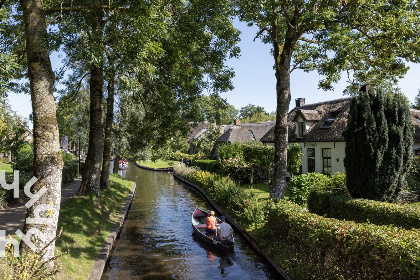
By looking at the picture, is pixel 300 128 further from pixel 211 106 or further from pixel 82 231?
pixel 82 231

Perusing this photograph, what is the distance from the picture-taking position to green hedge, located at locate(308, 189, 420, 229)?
10.2 m

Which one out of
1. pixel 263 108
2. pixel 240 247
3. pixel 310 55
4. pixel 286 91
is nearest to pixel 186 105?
pixel 286 91

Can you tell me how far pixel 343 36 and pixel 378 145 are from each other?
4740mm

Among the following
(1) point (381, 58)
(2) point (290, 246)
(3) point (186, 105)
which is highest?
(1) point (381, 58)

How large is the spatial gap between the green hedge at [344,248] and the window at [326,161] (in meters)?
15.7

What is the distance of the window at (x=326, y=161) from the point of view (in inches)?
1009

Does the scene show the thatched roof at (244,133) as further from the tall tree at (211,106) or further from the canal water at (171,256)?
the canal water at (171,256)

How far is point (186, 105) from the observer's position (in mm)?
18234

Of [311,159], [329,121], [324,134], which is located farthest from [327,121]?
[311,159]

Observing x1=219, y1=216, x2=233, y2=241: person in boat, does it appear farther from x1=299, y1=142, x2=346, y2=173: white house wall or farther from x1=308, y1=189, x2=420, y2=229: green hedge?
x1=299, y1=142, x2=346, y2=173: white house wall

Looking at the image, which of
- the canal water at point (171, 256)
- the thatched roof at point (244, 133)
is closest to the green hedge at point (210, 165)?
the thatched roof at point (244, 133)

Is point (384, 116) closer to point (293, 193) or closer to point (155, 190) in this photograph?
point (293, 193)

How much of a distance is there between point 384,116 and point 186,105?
10.00 meters

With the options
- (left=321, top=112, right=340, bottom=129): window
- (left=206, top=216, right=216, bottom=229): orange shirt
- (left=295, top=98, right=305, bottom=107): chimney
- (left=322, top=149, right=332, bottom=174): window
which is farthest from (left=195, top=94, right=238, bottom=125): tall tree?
(left=295, top=98, right=305, bottom=107): chimney
